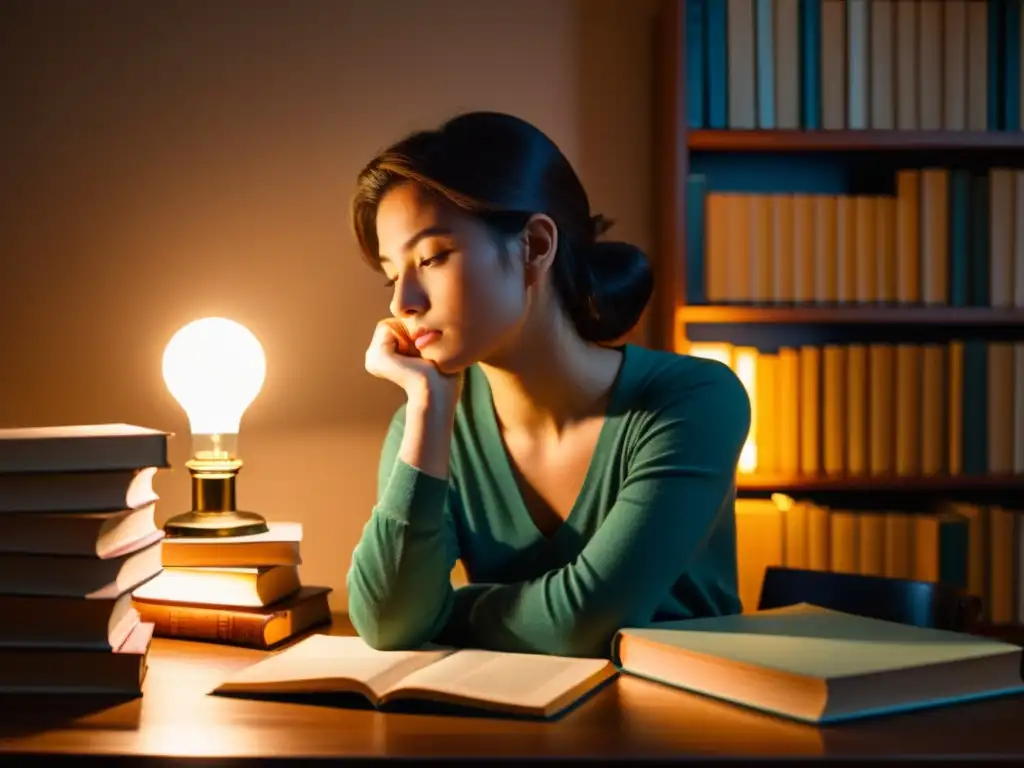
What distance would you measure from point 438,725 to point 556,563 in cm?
41

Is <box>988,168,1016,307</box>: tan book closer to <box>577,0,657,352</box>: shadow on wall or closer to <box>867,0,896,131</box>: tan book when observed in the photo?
<box>867,0,896,131</box>: tan book

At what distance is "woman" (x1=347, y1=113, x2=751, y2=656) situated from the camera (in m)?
1.25

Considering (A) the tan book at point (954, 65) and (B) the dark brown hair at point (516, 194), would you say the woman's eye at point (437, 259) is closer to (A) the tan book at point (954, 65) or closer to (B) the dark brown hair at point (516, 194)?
(B) the dark brown hair at point (516, 194)

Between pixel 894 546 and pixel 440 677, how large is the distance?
1224mm

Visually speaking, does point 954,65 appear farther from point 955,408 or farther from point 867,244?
point 955,408

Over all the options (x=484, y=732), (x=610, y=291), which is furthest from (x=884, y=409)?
(x=484, y=732)

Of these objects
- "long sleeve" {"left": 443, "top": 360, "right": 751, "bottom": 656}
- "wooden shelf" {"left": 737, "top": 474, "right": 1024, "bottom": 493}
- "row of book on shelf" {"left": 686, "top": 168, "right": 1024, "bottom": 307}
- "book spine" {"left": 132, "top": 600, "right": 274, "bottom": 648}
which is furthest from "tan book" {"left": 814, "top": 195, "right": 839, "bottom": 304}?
"book spine" {"left": 132, "top": 600, "right": 274, "bottom": 648}

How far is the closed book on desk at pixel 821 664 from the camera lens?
98 cm

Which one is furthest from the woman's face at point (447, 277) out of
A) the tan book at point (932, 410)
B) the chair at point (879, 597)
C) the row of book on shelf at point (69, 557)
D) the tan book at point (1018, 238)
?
the tan book at point (1018, 238)

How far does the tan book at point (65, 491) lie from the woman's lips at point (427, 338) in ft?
1.14

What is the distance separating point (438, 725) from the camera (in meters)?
0.99

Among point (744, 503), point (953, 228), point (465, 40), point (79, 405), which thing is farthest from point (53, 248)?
point (953, 228)

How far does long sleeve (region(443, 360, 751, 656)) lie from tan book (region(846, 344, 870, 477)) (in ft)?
2.48

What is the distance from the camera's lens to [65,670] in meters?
1.11
